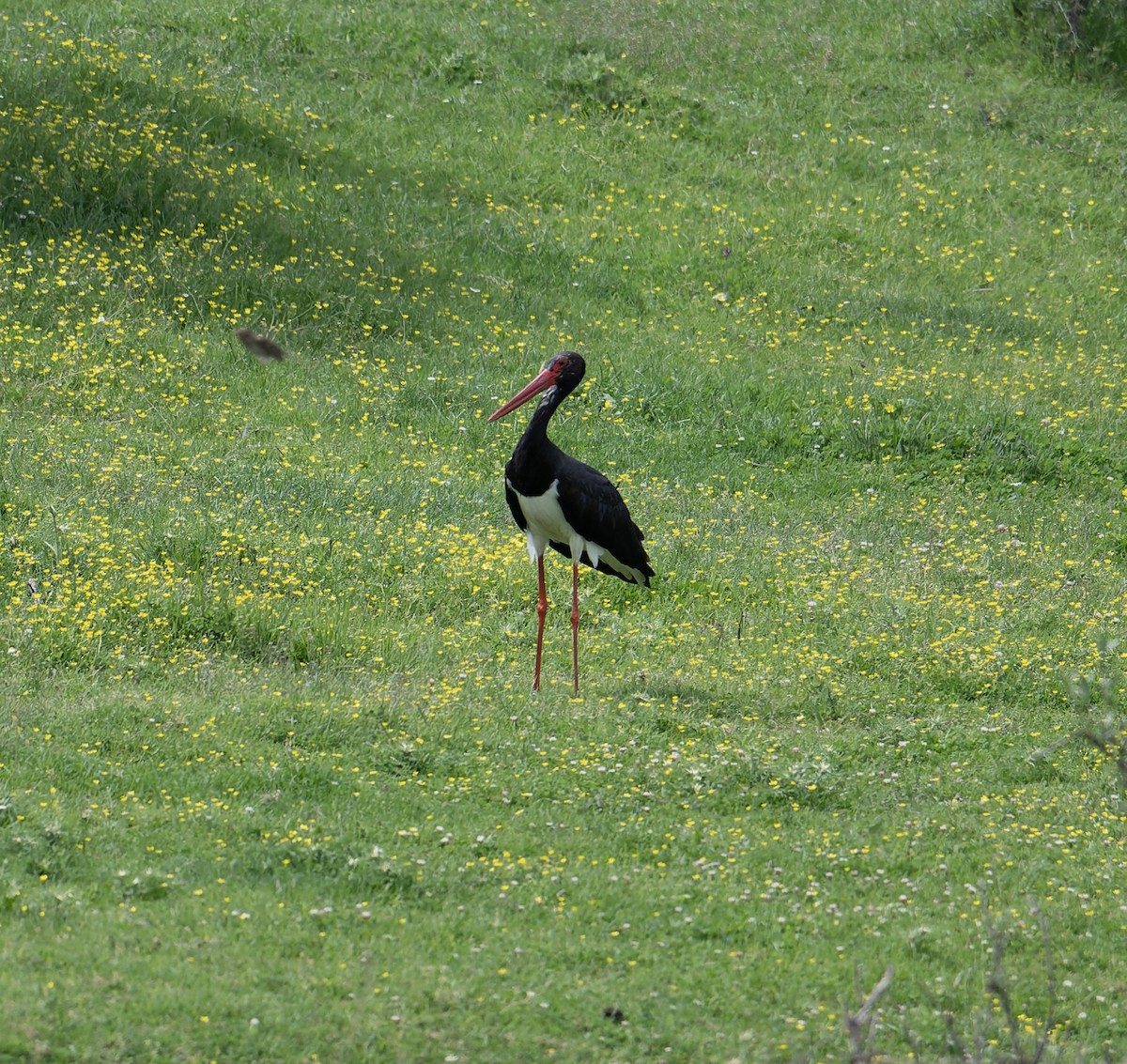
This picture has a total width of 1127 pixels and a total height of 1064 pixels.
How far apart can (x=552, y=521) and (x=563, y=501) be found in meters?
0.19

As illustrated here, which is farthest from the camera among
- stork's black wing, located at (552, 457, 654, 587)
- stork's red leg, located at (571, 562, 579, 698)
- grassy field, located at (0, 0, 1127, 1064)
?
stork's black wing, located at (552, 457, 654, 587)

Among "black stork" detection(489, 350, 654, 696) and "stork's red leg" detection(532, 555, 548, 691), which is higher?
"black stork" detection(489, 350, 654, 696)

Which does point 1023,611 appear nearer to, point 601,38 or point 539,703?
point 539,703

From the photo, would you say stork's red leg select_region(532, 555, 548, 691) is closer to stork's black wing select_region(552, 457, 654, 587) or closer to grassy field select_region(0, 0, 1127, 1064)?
grassy field select_region(0, 0, 1127, 1064)

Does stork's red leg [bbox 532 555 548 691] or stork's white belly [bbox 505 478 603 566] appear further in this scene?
stork's white belly [bbox 505 478 603 566]

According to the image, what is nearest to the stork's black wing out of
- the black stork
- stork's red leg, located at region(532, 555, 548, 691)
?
the black stork

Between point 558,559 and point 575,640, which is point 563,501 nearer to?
point 575,640

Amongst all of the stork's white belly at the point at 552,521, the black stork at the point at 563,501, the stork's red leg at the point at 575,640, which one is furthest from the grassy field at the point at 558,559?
the stork's white belly at the point at 552,521

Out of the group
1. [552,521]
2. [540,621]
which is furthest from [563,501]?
[540,621]

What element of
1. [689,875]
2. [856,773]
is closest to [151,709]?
[689,875]

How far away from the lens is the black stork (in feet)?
29.3

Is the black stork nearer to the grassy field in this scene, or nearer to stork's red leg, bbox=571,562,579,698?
stork's red leg, bbox=571,562,579,698

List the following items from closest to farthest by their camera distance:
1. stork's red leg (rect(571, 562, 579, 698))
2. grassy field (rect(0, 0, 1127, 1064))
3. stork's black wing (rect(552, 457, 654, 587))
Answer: grassy field (rect(0, 0, 1127, 1064))
stork's red leg (rect(571, 562, 579, 698))
stork's black wing (rect(552, 457, 654, 587))

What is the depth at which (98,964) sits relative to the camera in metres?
5.09
